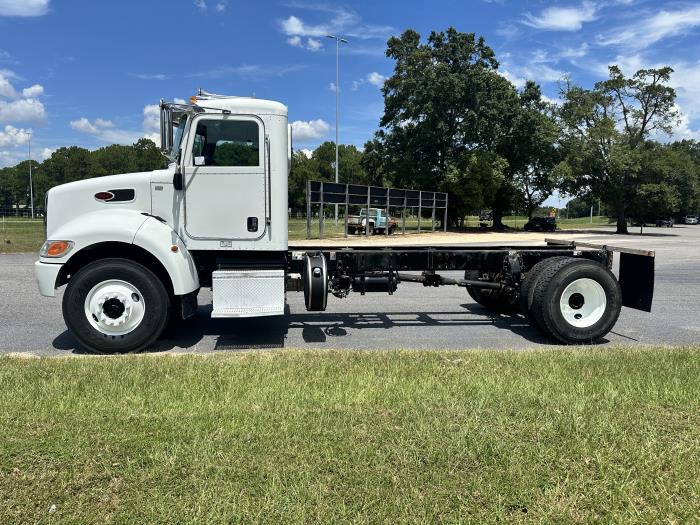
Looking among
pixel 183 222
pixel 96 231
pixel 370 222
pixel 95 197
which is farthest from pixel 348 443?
pixel 370 222

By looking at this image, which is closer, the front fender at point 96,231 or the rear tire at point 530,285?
the front fender at point 96,231

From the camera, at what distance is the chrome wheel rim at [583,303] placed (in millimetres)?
7027

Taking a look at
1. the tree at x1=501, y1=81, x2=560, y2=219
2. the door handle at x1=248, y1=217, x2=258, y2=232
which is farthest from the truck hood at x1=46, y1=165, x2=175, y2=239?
the tree at x1=501, y1=81, x2=560, y2=219

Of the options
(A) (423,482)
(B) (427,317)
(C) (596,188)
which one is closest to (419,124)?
(C) (596,188)

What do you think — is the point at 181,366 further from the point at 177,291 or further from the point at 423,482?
the point at 423,482

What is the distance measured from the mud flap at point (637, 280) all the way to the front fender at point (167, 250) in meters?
5.83

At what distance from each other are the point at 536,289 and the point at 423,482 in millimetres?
4495

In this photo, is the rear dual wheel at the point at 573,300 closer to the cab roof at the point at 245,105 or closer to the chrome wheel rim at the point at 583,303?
the chrome wheel rim at the point at 583,303

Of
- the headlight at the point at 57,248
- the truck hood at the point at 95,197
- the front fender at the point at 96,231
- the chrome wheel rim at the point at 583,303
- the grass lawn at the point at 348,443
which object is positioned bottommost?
the grass lawn at the point at 348,443

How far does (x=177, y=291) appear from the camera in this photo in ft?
20.3

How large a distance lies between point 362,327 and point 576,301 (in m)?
2.88

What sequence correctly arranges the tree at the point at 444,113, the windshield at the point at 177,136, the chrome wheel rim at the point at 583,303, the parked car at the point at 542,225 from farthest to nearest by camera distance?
1. the parked car at the point at 542,225
2. the tree at the point at 444,113
3. the chrome wheel rim at the point at 583,303
4. the windshield at the point at 177,136

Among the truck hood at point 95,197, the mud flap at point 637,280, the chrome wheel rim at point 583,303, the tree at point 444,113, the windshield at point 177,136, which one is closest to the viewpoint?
the truck hood at point 95,197

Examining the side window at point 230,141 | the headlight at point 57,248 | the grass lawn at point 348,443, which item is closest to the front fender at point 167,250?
the headlight at point 57,248
